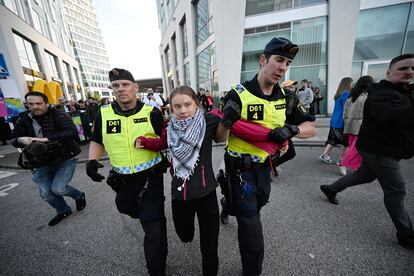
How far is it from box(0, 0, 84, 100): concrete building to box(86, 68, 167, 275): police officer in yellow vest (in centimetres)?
1404

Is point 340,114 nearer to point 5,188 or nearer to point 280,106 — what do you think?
point 280,106

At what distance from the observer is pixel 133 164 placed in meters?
1.65

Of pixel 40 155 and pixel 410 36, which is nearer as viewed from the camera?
pixel 40 155

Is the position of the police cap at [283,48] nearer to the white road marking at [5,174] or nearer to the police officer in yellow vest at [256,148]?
the police officer in yellow vest at [256,148]

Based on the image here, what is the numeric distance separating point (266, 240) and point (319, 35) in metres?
11.3

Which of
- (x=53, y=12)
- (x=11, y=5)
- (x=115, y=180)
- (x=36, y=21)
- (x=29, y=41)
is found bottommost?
(x=115, y=180)

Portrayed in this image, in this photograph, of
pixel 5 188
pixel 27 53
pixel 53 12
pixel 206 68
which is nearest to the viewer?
pixel 5 188

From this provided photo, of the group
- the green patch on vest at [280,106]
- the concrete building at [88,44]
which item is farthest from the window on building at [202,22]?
the concrete building at [88,44]

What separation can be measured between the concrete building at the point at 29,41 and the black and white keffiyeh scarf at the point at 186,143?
1474 cm

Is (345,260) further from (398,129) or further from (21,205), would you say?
(21,205)

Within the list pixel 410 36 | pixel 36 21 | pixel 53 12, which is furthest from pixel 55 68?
pixel 410 36

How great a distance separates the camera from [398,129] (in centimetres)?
171

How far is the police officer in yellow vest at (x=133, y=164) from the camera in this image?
159cm

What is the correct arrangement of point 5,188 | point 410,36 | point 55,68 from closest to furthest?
point 5,188 → point 410,36 → point 55,68
